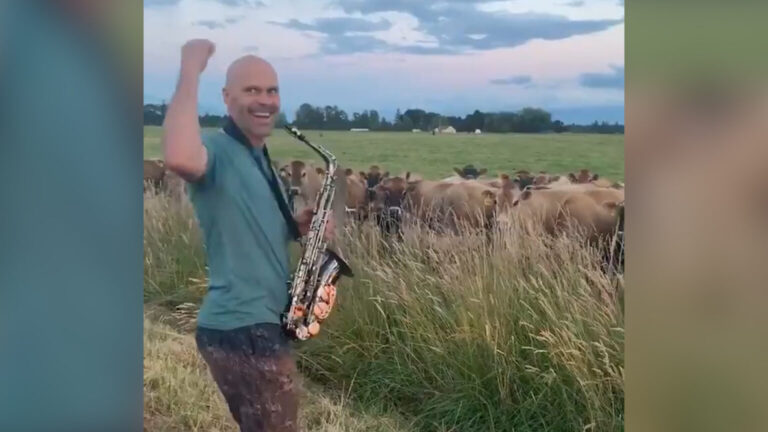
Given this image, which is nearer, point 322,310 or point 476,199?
point 476,199

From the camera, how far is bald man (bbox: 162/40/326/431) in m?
3.31

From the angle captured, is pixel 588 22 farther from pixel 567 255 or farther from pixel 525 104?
pixel 567 255

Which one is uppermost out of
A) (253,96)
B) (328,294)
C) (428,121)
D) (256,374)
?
(253,96)

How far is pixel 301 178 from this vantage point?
332 cm

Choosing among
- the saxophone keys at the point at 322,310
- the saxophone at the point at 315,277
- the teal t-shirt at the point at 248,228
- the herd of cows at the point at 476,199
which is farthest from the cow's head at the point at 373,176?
the saxophone keys at the point at 322,310

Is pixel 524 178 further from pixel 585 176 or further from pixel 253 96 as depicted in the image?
pixel 253 96

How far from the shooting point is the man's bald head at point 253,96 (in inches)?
131

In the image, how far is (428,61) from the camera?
10.6 feet

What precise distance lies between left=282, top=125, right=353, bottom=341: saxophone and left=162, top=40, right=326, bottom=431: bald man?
39mm
